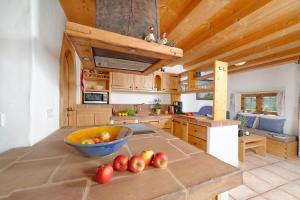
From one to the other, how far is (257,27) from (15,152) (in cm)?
316

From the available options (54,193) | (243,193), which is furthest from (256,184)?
(54,193)

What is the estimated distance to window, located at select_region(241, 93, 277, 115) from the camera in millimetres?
3880

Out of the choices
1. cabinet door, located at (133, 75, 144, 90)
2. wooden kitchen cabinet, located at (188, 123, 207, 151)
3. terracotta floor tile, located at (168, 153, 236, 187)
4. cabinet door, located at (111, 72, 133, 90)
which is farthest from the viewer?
cabinet door, located at (133, 75, 144, 90)

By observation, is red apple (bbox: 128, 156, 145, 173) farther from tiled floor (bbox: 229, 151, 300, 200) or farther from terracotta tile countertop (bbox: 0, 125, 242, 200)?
tiled floor (bbox: 229, 151, 300, 200)

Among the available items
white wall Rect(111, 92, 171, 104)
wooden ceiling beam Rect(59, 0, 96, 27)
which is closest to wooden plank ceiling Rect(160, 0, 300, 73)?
wooden ceiling beam Rect(59, 0, 96, 27)

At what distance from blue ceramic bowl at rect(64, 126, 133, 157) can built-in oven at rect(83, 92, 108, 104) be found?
2126mm

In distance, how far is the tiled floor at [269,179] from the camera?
180 centimetres

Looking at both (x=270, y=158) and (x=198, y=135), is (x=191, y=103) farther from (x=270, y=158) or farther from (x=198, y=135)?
(x=270, y=158)

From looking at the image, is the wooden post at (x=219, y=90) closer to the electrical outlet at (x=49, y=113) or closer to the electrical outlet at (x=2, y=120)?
the electrical outlet at (x=49, y=113)

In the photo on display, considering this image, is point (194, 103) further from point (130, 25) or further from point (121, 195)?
point (121, 195)

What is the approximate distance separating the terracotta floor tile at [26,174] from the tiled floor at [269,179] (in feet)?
7.49

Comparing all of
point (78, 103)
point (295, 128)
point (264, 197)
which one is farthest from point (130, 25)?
point (295, 128)

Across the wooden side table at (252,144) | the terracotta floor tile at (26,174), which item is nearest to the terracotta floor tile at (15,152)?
the terracotta floor tile at (26,174)

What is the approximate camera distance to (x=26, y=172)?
0.60 meters
